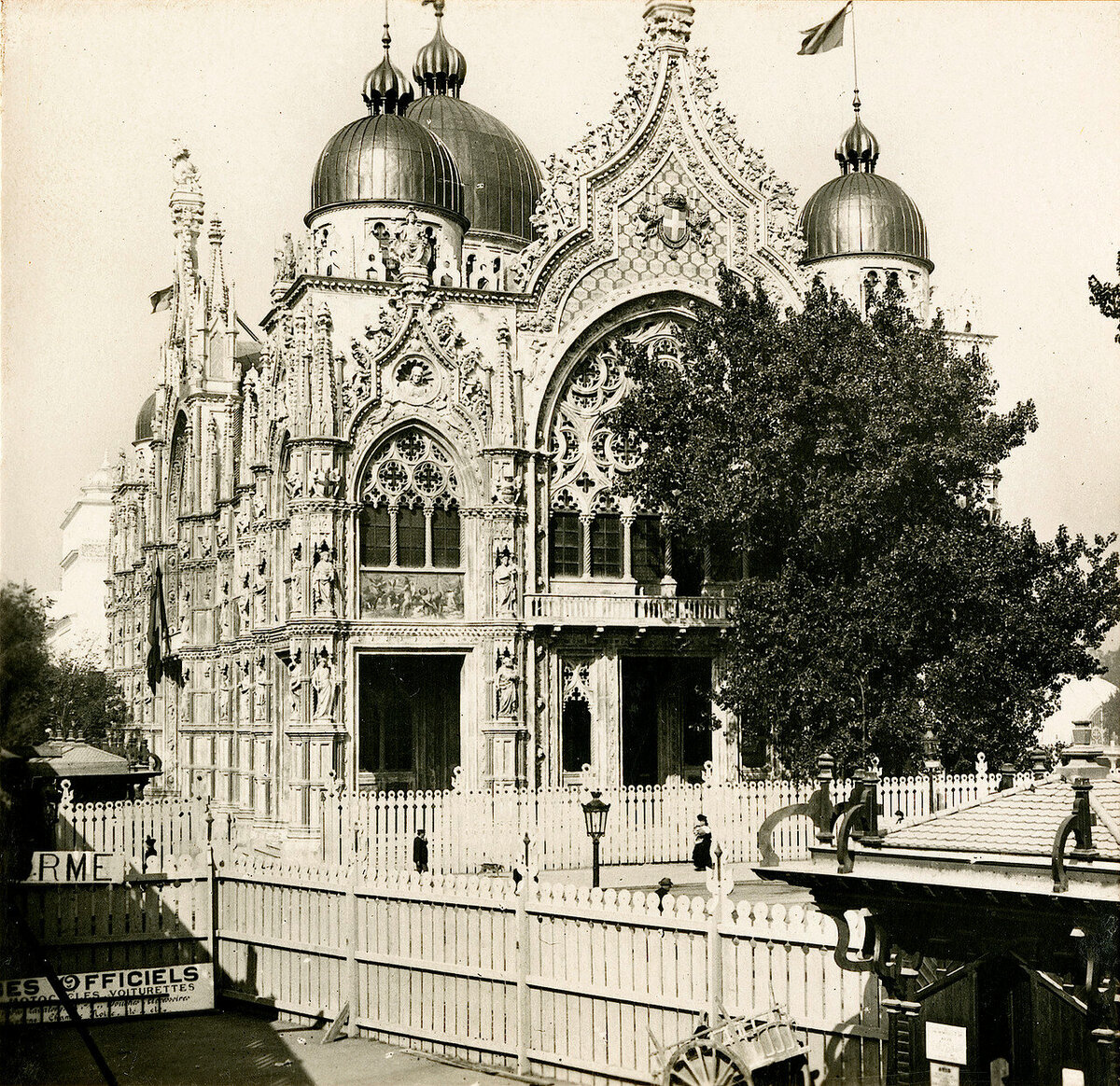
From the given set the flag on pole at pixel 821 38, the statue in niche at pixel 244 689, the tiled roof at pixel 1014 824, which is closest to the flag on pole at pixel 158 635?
the statue in niche at pixel 244 689

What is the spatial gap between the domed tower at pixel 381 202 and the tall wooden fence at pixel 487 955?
63.6ft

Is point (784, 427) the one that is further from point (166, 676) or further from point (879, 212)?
point (166, 676)

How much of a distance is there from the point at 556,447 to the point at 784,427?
24.5 ft

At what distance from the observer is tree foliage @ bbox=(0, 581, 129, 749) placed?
15.5 m

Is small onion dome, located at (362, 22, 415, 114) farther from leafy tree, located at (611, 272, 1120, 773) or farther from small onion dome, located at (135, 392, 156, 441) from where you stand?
small onion dome, located at (135, 392, 156, 441)

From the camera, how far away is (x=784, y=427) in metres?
29.2

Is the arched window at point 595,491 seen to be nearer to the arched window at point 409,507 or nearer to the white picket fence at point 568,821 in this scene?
the arched window at point 409,507

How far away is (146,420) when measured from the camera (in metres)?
71.8

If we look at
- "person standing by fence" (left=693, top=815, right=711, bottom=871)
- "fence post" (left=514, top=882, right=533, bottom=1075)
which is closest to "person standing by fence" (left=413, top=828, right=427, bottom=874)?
"person standing by fence" (left=693, top=815, right=711, bottom=871)

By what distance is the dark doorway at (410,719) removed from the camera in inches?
1329

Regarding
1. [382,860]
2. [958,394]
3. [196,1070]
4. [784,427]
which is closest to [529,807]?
[382,860]

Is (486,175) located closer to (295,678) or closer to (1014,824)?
(295,678)

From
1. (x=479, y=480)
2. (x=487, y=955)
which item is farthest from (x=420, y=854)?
(x=487, y=955)

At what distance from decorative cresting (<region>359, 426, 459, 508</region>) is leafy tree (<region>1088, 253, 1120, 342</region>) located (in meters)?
18.4
